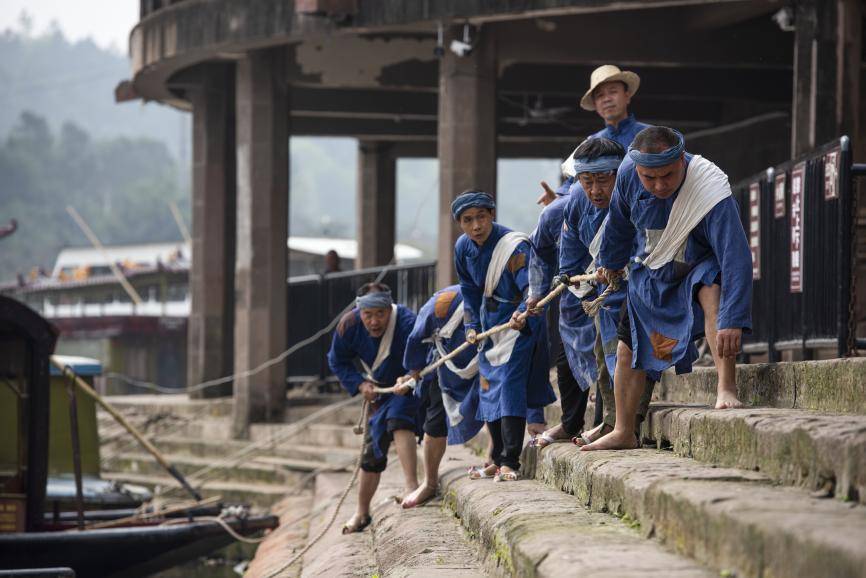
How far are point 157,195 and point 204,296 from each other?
8384cm

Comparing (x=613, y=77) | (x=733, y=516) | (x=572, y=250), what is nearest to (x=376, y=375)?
(x=572, y=250)

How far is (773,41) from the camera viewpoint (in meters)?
15.9

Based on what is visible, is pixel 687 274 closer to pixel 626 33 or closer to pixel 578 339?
pixel 578 339

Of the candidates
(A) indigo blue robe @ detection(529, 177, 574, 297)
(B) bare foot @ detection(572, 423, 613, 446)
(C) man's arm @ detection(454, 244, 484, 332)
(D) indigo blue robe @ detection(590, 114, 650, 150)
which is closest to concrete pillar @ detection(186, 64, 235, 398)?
(C) man's arm @ detection(454, 244, 484, 332)

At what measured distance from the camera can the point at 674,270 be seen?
6031 mm

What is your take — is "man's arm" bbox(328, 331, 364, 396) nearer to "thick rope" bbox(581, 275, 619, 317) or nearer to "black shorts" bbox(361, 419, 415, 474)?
"black shorts" bbox(361, 419, 415, 474)

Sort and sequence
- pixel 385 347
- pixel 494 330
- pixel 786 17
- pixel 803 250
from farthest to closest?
pixel 786 17 < pixel 385 347 < pixel 803 250 < pixel 494 330

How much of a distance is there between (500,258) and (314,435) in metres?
8.40

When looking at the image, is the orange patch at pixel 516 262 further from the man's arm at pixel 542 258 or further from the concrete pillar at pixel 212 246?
the concrete pillar at pixel 212 246

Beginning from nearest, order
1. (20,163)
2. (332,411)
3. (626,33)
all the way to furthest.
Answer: (626,33)
(332,411)
(20,163)

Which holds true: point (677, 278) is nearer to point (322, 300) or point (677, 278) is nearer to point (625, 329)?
point (625, 329)

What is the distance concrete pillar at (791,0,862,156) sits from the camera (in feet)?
41.2

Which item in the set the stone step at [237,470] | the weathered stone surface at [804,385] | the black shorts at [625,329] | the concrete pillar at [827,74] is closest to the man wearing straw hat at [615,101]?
the black shorts at [625,329]

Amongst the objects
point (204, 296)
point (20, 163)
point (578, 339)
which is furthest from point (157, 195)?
point (578, 339)
